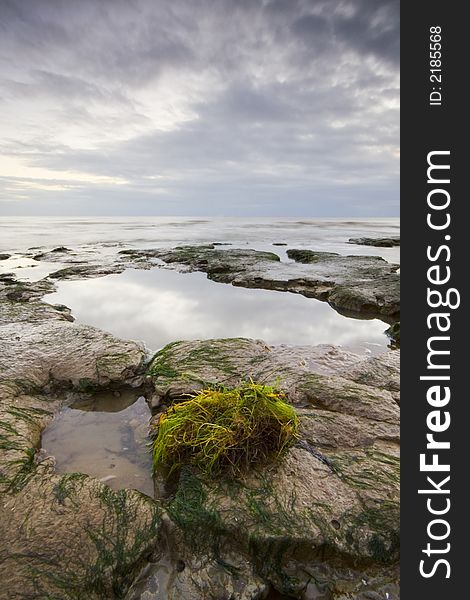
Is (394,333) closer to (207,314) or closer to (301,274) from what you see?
(207,314)

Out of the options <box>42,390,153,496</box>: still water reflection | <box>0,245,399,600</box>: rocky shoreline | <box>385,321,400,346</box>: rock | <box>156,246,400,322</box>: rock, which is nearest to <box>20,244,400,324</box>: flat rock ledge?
<box>156,246,400,322</box>: rock

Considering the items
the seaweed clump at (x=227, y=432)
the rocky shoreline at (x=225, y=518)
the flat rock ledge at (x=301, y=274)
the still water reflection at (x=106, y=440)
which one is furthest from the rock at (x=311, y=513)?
the flat rock ledge at (x=301, y=274)

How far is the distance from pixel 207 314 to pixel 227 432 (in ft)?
20.8

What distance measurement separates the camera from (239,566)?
7.71 ft

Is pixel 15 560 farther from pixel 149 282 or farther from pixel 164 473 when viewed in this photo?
pixel 149 282

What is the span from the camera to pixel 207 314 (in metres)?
9.12

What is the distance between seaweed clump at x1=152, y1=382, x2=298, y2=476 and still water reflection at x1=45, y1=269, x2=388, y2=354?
3556 millimetres

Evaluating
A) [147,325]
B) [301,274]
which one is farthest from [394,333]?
[301,274]

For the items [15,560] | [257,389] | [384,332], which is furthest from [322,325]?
[15,560]

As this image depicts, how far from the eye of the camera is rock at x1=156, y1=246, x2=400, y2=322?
9328 mm

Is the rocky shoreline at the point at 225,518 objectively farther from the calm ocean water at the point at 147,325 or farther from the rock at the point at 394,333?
the rock at the point at 394,333

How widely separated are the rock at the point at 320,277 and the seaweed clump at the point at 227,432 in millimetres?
6502

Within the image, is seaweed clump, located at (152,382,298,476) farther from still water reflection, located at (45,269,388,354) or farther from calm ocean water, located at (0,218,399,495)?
still water reflection, located at (45,269,388,354)

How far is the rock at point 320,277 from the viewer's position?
933 cm
